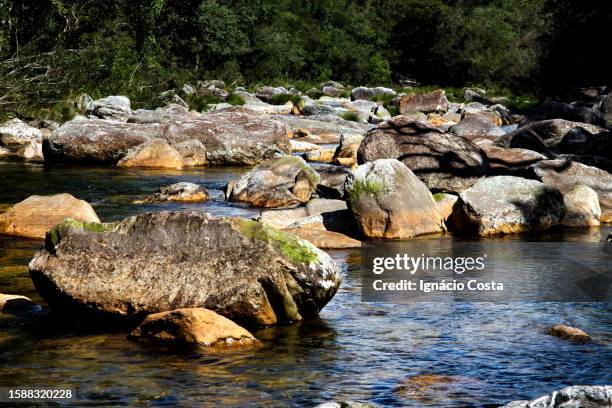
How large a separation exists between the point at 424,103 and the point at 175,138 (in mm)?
18917

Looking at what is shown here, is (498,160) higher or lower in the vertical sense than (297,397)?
higher

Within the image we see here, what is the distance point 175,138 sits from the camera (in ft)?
70.5

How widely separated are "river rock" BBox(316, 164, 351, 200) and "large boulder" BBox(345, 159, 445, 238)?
2422mm

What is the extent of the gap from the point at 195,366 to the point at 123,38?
89.2 feet

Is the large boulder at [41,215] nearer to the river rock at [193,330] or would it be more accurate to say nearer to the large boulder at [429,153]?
the river rock at [193,330]

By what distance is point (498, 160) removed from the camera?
1581 cm

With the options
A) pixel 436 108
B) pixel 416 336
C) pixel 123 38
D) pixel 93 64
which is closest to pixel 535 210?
pixel 416 336

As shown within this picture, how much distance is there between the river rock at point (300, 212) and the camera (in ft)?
40.9

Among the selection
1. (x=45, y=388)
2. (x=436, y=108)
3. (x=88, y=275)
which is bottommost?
(x=45, y=388)

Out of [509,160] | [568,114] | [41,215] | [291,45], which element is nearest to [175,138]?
[509,160]

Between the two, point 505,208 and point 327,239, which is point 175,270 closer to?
point 327,239

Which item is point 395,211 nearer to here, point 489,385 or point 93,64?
point 489,385

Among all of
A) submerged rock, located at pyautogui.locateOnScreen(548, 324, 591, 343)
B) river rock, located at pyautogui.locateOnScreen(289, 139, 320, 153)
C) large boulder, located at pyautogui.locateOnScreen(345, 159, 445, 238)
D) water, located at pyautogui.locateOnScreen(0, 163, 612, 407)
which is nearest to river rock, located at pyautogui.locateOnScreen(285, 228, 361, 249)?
large boulder, located at pyautogui.locateOnScreen(345, 159, 445, 238)

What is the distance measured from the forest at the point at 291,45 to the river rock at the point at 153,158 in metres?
5.57
